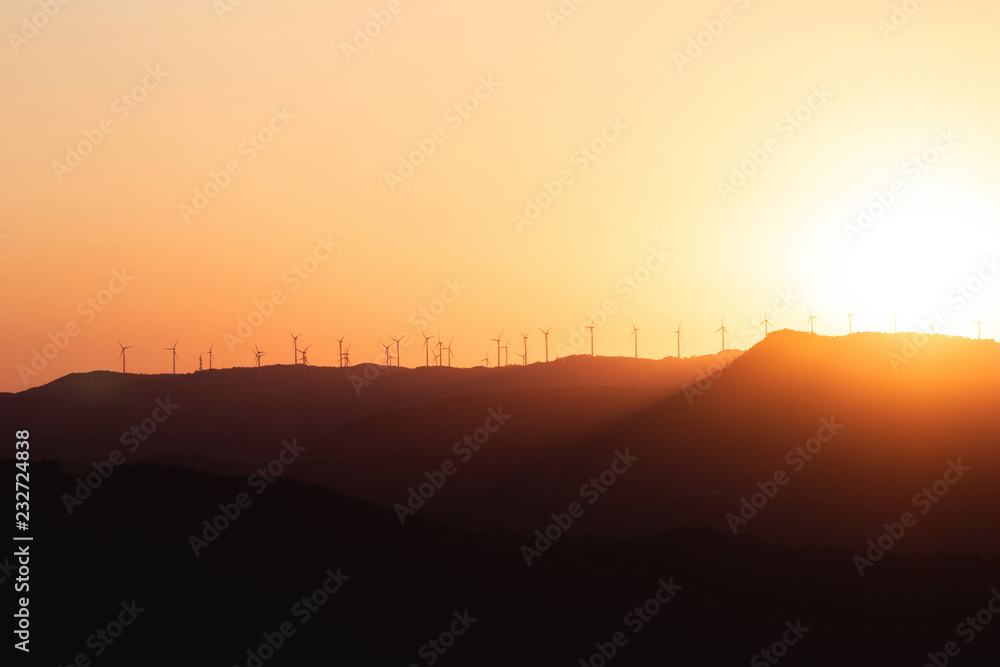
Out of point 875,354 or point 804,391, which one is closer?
point 804,391

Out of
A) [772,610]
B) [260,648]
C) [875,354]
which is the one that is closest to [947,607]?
[772,610]

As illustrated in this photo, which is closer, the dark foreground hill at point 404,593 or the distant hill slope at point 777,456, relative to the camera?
the dark foreground hill at point 404,593

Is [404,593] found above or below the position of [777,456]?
below

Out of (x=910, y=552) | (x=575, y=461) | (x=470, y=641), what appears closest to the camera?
(x=470, y=641)

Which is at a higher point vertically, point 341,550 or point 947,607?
point 341,550

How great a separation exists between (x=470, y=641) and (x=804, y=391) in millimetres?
72694

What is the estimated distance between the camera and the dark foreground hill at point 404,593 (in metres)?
41.4

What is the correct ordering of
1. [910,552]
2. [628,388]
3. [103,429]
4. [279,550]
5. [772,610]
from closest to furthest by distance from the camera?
[279,550]
[772,610]
[910,552]
[628,388]
[103,429]

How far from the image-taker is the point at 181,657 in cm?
3922

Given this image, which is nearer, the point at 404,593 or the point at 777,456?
the point at 404,593

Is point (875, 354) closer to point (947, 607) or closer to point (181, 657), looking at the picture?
point (947, 607)

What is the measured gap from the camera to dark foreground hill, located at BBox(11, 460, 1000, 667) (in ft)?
136

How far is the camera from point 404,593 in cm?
4822

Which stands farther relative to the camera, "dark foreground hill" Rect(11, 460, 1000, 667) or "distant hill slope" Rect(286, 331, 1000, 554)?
"distant hill slope" Rect(286, 331, 1000, 554)
